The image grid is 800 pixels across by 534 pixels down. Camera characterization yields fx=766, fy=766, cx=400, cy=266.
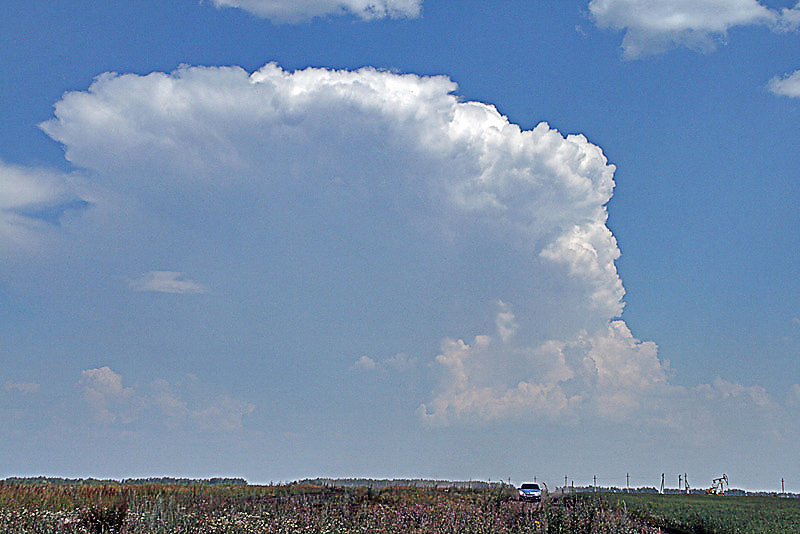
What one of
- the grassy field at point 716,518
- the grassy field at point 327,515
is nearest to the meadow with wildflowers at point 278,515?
the grassy field at point 327,515

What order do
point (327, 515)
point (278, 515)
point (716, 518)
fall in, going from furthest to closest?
point (716, 518)
point (327, 515)
point (278, 515)

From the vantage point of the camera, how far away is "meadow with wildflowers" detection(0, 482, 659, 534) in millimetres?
19375

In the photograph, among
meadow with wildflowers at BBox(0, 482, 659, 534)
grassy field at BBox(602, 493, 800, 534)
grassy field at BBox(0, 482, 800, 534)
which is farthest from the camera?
grassy field at BBox(602, 493, 800, 534)

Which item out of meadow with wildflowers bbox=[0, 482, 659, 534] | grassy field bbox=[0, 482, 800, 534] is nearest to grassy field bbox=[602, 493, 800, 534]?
grassy field bbox=[0, 482, 800, 534]

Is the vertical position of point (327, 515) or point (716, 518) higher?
point (327, 515)

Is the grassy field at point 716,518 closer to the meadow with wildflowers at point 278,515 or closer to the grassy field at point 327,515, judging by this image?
the grassy field at point 327,515

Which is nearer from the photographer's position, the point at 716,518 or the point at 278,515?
the point at 278,515

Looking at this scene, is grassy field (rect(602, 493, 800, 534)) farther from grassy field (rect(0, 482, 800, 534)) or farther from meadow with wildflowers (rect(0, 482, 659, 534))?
meadow with wildflowers (rect(0, 482, 659, 534))

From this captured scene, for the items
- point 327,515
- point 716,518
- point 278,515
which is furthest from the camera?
point 716,518

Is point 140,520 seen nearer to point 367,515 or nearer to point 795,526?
point 367,515

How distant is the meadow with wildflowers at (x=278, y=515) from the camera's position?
19375 millimetres

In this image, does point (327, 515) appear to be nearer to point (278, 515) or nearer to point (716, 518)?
point (278, 515)

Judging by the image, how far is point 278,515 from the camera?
2216 centimetres

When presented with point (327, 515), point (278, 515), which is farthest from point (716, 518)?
point (278, 515)
